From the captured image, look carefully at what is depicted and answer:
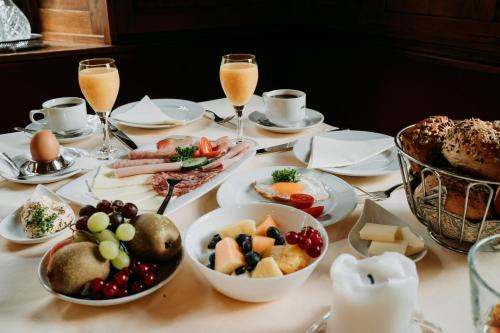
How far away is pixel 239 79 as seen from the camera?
1523 mm

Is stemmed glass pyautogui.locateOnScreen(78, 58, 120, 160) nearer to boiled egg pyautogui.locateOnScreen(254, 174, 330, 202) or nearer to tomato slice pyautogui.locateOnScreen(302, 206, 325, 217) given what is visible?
boiled egg pyautogui.locateOnScreen(254, 174, 330, 202)

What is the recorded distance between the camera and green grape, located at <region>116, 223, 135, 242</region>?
30.0 inches

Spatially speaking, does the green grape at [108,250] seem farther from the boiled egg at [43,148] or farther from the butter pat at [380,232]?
the boiled egg at [43,148]

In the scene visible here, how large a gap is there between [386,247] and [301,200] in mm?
245

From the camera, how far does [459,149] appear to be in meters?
0.83

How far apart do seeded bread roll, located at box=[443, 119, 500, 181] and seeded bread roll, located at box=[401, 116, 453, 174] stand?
47mm

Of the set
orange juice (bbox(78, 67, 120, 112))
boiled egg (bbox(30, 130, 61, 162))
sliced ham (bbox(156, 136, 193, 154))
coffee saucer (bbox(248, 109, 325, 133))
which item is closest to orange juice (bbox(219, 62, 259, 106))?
coffee saucer (bbox(248, 109, 325, 133))

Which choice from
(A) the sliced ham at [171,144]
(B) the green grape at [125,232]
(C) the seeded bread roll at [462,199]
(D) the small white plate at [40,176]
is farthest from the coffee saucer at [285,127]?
(B) the green grape at [125,232]

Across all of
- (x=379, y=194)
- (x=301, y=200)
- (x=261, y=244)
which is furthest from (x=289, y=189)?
(x=261, y=244)

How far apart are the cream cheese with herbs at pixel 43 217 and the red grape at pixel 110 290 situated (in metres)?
0.28

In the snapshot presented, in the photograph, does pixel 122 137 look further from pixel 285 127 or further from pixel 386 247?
pixel 386 247

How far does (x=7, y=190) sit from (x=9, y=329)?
56cm

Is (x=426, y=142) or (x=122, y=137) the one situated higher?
(x=426, y=142)

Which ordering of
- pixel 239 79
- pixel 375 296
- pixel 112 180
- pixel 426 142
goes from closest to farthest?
pixel 375 296
pixel 426 142
pixel 112 180
pixel 239 79
